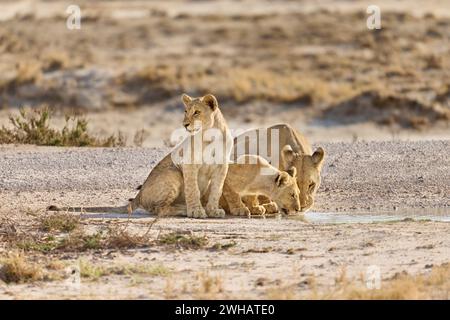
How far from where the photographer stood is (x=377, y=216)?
43.1 ft

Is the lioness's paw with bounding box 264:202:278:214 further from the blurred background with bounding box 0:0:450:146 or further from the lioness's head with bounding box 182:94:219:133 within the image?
the blurred background with bounding box 0:0:450:146

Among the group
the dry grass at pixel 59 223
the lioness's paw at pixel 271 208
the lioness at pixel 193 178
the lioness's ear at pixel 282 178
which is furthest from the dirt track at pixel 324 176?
the dry grass at pixel 59 223

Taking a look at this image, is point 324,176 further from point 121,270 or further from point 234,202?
point 121,270

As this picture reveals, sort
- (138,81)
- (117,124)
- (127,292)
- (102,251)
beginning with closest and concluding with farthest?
1. (127,292)
2. (102,251)
3. (117,124)
4. (138,81)

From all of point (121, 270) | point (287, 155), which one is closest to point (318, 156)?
point (287, 155)

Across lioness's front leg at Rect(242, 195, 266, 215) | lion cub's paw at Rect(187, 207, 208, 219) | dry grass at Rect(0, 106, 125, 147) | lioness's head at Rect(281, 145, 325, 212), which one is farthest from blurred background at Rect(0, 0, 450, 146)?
lion cub's paw at Rect(187, 207, 208, 219)

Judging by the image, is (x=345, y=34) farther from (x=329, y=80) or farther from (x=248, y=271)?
(x=248, y=271)

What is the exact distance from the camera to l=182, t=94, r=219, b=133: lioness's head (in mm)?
12302

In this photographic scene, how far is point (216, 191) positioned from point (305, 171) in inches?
46.2

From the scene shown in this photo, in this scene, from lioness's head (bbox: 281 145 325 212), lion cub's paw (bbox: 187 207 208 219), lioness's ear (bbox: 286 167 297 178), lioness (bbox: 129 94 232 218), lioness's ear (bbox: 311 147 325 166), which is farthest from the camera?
lioness's head (bbox: 281 145 325 212)

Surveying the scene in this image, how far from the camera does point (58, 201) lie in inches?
544

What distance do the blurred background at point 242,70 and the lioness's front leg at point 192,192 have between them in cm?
830
